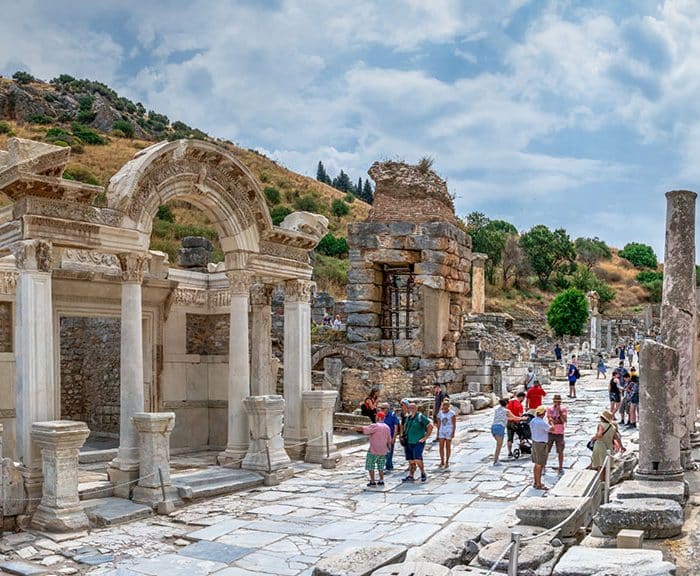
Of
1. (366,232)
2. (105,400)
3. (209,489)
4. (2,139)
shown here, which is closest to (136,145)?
(2,139)

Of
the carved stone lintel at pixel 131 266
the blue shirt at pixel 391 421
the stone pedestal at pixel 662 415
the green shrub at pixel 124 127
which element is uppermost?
the green shrub at pixel 124 127

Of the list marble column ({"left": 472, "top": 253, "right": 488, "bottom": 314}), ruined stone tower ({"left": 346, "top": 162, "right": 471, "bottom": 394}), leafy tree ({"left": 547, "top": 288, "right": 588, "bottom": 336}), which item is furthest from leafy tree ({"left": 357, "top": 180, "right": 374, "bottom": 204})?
ruined stone tower ({"left": 346, "top": 162, "right": 471, "bottom": 394})

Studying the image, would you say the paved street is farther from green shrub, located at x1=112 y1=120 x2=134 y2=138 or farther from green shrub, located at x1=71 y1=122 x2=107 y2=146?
green shrub, located at x1=112 y1=120 x2=134 y2=138

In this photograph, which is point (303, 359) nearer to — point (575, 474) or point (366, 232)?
point (575, 474)

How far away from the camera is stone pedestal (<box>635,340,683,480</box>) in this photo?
917cm

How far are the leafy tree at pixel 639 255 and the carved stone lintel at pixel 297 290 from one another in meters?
88.6

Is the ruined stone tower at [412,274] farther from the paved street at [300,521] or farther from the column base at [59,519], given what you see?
the column base at [59,519]

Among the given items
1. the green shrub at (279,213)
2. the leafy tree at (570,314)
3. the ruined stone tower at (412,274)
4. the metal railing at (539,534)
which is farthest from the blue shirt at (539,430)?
the green shrub at (279,213)

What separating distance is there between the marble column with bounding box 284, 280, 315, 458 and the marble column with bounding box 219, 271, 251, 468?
1.51 m

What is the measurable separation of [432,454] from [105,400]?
7.28 metres

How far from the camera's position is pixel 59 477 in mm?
9891

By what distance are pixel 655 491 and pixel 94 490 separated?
782 centimetres

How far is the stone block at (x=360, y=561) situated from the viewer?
22.2 ft

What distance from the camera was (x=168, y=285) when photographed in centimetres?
1523
